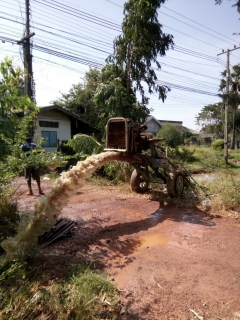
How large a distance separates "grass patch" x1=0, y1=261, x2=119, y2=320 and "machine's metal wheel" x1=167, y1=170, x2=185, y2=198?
15.1 ft

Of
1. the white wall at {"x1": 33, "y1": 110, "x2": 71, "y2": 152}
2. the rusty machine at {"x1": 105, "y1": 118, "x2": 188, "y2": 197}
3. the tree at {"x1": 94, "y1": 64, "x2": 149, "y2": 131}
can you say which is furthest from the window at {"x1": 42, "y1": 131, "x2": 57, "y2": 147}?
the rusty machine at {"x1": 105, "y1": 118, "x2": 188, "y2": 197}

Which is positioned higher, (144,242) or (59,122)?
(59,122)

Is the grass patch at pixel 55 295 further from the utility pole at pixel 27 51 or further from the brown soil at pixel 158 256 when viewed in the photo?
the utility pole at pixel 27 51

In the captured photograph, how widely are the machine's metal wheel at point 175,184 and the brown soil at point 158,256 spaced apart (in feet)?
2.49

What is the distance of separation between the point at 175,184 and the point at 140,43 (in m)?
9.53

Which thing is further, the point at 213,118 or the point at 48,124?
the point at 213,118

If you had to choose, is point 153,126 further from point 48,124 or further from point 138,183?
point 138,183

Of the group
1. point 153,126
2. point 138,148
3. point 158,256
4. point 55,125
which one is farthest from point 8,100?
point 153,126

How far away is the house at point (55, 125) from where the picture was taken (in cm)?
1647

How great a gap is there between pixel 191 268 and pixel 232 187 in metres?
3.94

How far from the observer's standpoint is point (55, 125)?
1728 centimetres

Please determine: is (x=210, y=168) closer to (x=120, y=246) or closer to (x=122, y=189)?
(x=122, y=189)

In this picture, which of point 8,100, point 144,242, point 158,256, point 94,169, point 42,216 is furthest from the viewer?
point 94,169

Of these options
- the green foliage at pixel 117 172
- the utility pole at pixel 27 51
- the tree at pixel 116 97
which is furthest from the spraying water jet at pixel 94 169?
the utility pole at pixel 27 51
